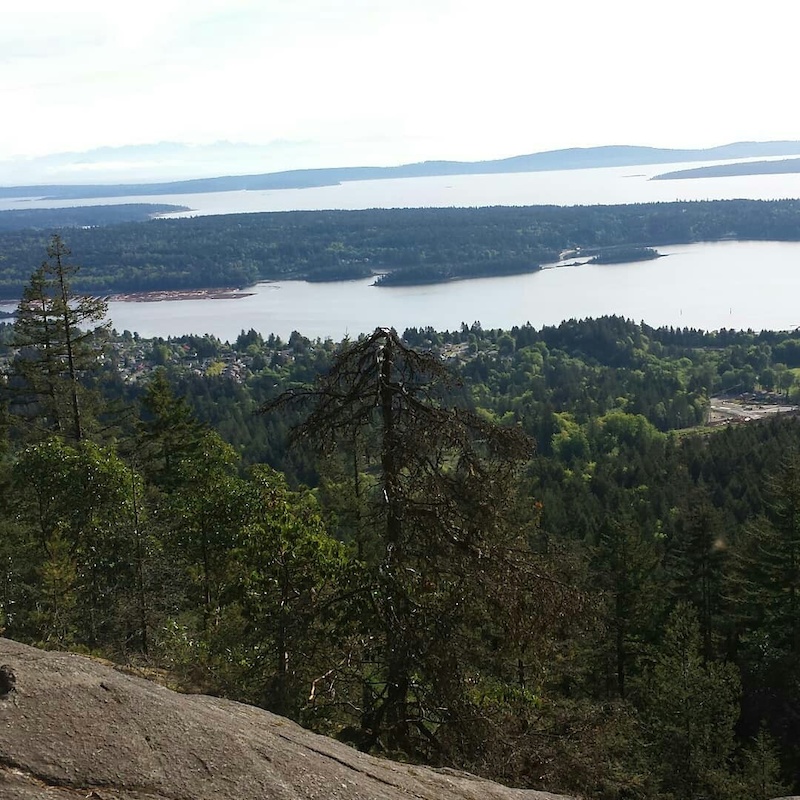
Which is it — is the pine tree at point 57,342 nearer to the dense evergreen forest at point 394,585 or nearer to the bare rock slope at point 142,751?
the dense evergreen forest at point 394,585

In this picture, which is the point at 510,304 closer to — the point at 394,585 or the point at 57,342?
the point at 57,342

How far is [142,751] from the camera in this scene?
4.86 meters

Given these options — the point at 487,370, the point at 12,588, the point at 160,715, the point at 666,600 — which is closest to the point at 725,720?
the point at 666,600

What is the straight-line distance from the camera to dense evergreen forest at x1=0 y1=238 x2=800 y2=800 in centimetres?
809

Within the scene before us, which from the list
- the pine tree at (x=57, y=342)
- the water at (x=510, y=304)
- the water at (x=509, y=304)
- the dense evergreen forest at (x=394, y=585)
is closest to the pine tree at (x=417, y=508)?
the dense evergreen forest at (x=394, y=585)

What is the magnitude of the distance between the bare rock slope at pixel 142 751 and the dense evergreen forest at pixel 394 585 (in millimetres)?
2324

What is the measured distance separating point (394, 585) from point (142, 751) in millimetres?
3530

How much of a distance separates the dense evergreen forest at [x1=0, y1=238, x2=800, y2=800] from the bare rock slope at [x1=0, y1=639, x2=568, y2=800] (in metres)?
2.32

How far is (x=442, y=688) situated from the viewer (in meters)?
8.00

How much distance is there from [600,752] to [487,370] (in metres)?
106

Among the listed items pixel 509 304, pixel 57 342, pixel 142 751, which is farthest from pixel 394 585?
pixel 509 304

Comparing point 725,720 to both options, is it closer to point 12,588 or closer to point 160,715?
point 12,588

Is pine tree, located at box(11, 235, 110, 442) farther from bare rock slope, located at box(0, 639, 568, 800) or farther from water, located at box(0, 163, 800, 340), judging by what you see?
water, located at box(0, 163, 800, 340)

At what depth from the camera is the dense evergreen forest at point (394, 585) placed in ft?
26.6
